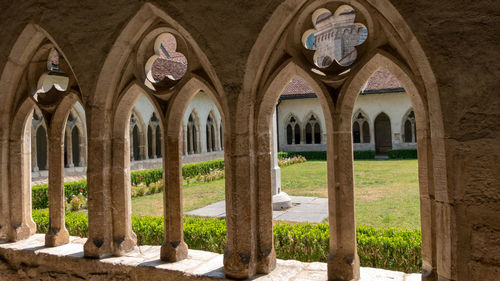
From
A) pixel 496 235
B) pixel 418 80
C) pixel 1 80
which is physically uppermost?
pixel 1 80

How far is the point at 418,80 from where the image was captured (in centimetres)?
198

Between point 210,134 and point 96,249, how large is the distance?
1658cm

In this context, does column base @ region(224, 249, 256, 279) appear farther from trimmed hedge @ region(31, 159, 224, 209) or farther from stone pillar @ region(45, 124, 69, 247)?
trimmed hedge @ region(31, 159, 224, 209)

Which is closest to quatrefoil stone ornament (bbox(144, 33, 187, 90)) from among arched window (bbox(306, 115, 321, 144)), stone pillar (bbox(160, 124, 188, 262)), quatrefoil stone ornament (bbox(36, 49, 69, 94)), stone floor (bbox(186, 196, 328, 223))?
stone pillar (bbox(160, 124, 188, 262))

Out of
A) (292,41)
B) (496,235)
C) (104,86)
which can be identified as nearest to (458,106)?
(496,235)

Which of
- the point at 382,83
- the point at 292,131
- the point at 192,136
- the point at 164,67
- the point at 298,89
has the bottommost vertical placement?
the point at 192,136

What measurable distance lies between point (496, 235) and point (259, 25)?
1579 mm

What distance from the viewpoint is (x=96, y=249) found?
273 centimetres

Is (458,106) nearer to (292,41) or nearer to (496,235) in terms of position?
(496,235)

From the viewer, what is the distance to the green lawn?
22.5ft

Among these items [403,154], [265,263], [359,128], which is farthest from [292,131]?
[265,263]

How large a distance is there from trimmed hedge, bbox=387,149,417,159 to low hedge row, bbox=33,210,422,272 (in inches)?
704

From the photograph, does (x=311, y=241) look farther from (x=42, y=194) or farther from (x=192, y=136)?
(x=192, y=136)

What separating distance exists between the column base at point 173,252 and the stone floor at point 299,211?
4.25 meters
